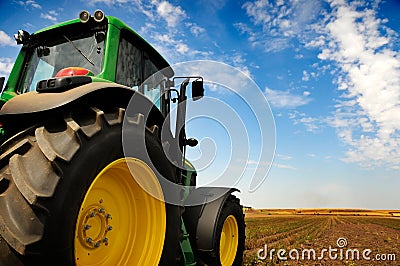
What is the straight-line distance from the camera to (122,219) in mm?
2959

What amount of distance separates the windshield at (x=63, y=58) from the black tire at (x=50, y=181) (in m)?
1.26

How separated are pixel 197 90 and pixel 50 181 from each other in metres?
2.45

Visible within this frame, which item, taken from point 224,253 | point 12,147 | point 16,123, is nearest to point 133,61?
point 16,123

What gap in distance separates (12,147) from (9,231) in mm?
540

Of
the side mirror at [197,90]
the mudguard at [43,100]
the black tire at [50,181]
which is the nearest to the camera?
the black tire at [50,181]

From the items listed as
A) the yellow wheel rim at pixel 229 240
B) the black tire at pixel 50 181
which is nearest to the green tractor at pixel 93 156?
the black tire at pixel 50 181

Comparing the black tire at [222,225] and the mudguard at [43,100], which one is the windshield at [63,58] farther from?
the black tire at [222,225]

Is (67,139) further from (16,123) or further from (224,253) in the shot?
(224,253)

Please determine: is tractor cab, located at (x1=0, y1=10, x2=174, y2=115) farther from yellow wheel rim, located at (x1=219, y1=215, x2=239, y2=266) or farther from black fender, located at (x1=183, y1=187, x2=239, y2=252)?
yellow wheel rim, located at (x1=219, y1=215, x2=239, y2=266)

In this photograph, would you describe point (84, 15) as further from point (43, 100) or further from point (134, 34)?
point (43, 100)

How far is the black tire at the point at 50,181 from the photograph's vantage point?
1.87 metres

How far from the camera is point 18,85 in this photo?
399 centimetres

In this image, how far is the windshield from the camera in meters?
3.55

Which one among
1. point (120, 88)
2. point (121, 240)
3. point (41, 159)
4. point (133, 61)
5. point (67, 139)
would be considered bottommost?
point (121, 240)
